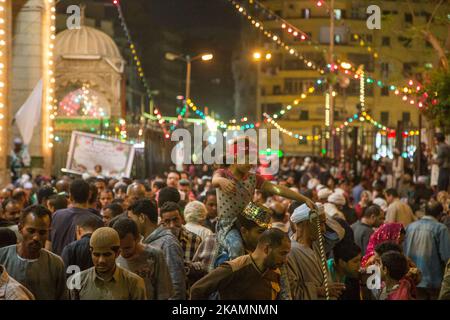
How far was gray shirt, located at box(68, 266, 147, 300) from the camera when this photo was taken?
7.43 metres

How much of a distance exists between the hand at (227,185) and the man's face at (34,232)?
189 centimetres

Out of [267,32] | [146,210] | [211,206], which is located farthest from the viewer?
[267,32]

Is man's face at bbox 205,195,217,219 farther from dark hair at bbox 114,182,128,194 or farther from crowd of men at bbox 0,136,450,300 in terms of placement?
dark hair at bbox 114,182,128,194

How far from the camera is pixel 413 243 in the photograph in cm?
1367

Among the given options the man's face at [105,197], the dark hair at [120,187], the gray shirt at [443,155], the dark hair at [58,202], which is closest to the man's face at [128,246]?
the dark hair at [58,202]

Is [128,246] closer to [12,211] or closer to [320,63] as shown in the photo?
[12,211]

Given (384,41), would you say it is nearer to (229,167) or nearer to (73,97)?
(73,97)

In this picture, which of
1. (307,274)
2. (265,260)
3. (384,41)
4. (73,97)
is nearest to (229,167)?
(307,274)

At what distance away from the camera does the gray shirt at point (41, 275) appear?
7832 mm

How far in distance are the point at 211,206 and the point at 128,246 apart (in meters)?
5.95

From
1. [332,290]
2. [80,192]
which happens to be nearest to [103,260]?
[332,290]

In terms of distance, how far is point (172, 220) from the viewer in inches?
384

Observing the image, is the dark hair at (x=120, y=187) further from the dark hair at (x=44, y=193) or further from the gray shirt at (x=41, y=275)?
the gray shirt at (x=41, y=275)
